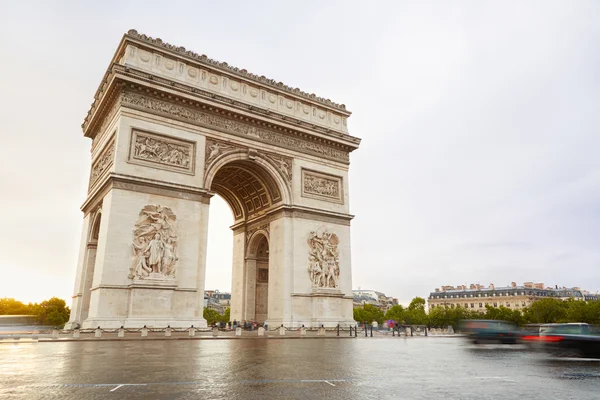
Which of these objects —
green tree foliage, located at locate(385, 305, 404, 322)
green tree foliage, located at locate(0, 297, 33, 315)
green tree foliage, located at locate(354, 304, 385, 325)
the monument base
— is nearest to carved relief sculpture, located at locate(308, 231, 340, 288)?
the monument base

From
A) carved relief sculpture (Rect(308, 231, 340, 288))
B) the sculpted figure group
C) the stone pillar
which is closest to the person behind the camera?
the sculpted figure group

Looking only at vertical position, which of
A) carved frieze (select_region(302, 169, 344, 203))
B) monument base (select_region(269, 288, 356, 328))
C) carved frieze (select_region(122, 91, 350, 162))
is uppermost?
carved frieze (select_region(122, 91, 350, 162))

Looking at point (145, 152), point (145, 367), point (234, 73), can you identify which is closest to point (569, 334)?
point (145, 367)

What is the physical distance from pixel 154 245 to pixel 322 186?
12668 millimetres

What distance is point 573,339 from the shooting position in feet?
42.3

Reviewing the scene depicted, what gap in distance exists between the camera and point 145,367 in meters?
8.82

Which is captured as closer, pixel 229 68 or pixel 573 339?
pixel 573 339

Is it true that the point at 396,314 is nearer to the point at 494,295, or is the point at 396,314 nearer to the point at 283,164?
the point at 494,295

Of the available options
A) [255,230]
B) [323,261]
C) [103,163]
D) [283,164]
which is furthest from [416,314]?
[103,163]

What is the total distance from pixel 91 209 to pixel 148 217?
655cm

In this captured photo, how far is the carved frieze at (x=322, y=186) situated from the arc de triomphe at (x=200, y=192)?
0.29 ft

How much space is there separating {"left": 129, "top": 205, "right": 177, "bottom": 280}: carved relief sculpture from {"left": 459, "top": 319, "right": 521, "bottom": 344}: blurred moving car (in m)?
15.0

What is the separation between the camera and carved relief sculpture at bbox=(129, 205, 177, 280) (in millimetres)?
22531

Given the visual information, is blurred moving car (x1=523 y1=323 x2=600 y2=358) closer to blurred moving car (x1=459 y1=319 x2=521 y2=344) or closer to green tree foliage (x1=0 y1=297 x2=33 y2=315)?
blurred moving car (x1=459 y1=319 x2=521 y2=344)
